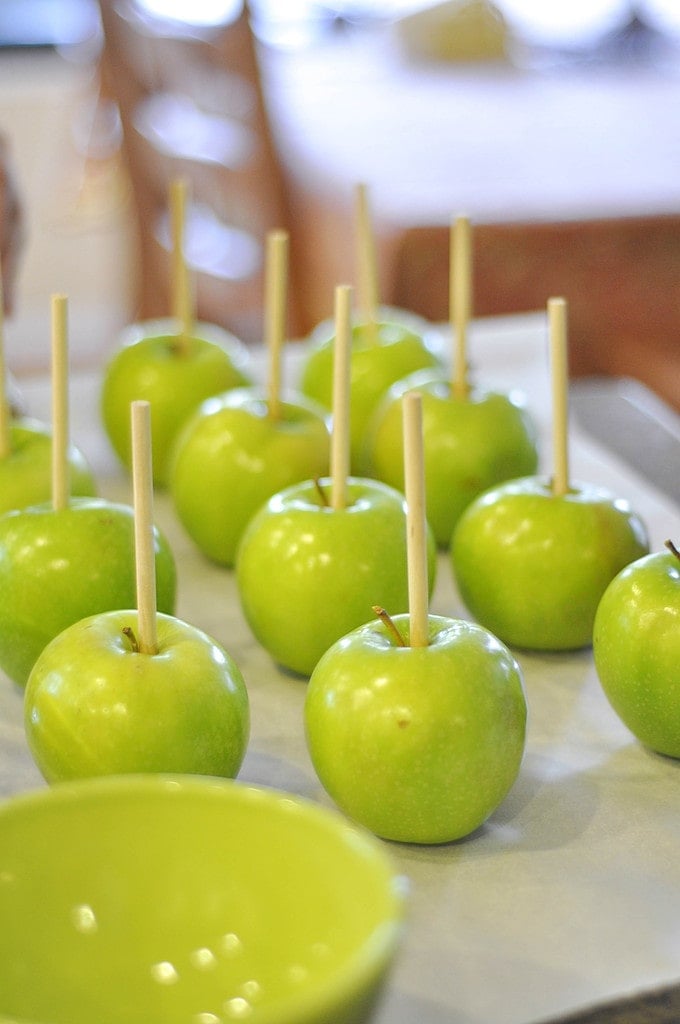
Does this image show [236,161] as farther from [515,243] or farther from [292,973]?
[292,973]

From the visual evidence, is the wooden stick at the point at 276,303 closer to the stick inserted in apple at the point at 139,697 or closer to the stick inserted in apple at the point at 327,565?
the stick inserted in apple at the point at 327,565

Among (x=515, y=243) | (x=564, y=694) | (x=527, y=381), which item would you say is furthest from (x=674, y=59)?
(x=564, y=694)

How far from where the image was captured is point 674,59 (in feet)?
14.0

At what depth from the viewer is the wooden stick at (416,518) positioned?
0.62 metres

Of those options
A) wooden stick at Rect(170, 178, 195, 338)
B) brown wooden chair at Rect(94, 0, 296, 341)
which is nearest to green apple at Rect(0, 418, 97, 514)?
wooden stick at Rect(170, 178, 195, 338)

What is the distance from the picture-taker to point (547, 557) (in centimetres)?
85

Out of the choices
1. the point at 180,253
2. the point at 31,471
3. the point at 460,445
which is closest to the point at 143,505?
the point at 31,471

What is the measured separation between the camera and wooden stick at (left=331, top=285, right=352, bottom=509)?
784 millimetres

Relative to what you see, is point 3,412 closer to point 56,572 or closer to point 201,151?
point 56,572

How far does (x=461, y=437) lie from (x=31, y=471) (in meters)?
0.32

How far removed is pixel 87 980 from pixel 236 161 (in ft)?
7.10

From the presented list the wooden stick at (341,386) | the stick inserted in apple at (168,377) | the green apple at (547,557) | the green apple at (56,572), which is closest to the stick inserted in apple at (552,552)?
the green apple at (547,557)

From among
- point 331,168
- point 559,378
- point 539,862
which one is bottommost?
point 539,862

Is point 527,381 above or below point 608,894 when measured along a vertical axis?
above
